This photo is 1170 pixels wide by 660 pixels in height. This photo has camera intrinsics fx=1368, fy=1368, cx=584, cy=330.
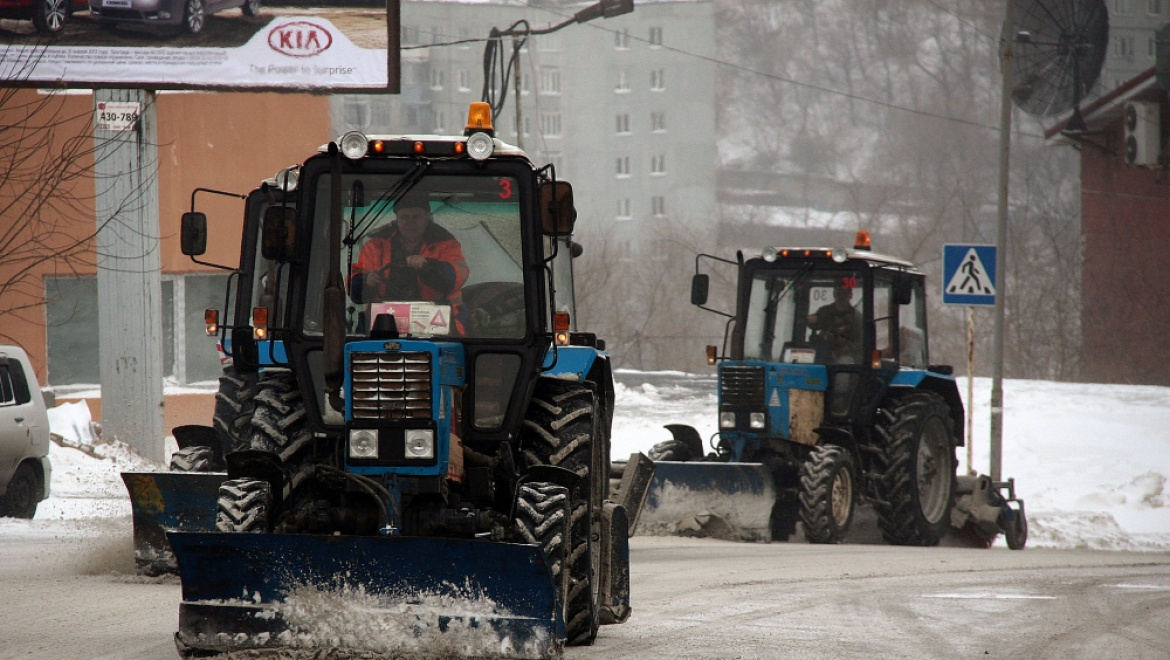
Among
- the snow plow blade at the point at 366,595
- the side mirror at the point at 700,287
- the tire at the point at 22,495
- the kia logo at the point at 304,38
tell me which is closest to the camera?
the snow plow blade at the point at 366,595

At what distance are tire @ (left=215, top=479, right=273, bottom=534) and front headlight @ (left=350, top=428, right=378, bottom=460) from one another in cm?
57

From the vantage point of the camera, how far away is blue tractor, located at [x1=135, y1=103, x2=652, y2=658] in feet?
19.5

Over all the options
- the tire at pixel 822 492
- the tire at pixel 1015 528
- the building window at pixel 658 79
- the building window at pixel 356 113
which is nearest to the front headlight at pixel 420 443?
the tire at pixel 822 492

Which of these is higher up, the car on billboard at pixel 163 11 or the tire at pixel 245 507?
the car on billboard at pixel 163 11

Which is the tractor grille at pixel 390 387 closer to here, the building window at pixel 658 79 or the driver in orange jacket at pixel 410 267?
the driver in orange jacket at pixel 410 267

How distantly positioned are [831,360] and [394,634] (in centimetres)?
841

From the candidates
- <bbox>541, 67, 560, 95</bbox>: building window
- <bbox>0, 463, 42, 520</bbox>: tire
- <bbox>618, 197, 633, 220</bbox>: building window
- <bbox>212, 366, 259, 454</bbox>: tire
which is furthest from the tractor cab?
<bbox>541, 67, 560, 95</bbox>: building window

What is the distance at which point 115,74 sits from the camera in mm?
16531

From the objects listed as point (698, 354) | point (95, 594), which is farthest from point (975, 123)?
point (95, 594)

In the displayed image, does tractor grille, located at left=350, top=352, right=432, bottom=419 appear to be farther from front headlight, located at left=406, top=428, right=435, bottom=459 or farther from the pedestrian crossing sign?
the pedestrian crossing sign

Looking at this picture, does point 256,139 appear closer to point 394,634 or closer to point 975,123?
point 394,634

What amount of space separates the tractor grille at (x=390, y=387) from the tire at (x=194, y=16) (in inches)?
469

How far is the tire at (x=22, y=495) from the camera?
1309 centimetres

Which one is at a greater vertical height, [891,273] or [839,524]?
[891,273]
